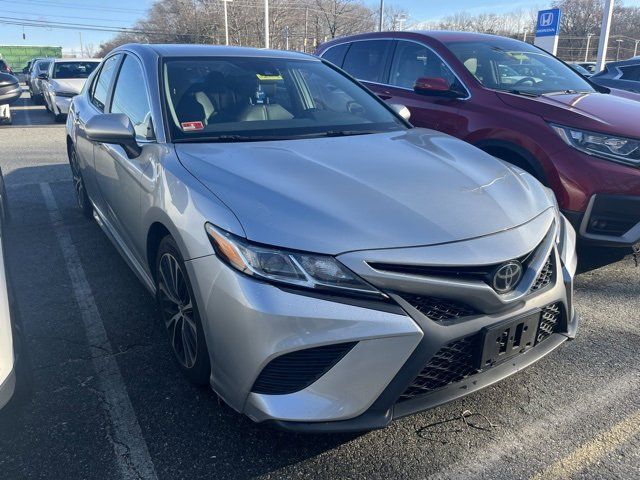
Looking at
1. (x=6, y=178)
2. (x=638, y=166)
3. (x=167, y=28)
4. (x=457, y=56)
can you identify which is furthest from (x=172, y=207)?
(x=167, y=28)

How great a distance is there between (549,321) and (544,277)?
0.22 m

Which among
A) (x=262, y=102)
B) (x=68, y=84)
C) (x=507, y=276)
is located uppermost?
(x=262, y=102)

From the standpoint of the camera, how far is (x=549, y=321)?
2291mm

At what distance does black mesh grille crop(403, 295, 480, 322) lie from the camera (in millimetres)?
1890

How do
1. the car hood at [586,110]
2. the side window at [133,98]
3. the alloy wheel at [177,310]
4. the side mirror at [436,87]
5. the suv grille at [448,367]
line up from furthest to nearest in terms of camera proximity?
the side mirror at [436,87] < the car hood at [586,110] < the side window at [133,98] < the alloy wheel at [177,310] < the suv grille at [448,367]

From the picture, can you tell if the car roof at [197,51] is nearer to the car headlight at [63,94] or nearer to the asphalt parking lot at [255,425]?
the asphalt parking lot at [255,425]

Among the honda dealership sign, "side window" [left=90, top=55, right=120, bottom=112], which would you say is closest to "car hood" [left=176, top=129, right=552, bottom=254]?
"side window" [left=90, top=55, right=120, bottom=112]

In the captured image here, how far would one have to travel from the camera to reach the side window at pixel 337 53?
6.18m

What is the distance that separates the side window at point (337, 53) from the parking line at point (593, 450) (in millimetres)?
4902

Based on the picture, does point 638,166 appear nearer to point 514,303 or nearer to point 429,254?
point 514,303

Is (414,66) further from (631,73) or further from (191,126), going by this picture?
(631,73)

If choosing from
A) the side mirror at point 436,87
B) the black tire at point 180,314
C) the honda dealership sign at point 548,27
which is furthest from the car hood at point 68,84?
the honda dealership sign at point 548,27

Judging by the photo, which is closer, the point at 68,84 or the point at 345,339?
the point at 345,339

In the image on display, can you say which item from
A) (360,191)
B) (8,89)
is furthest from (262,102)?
(8,89)
